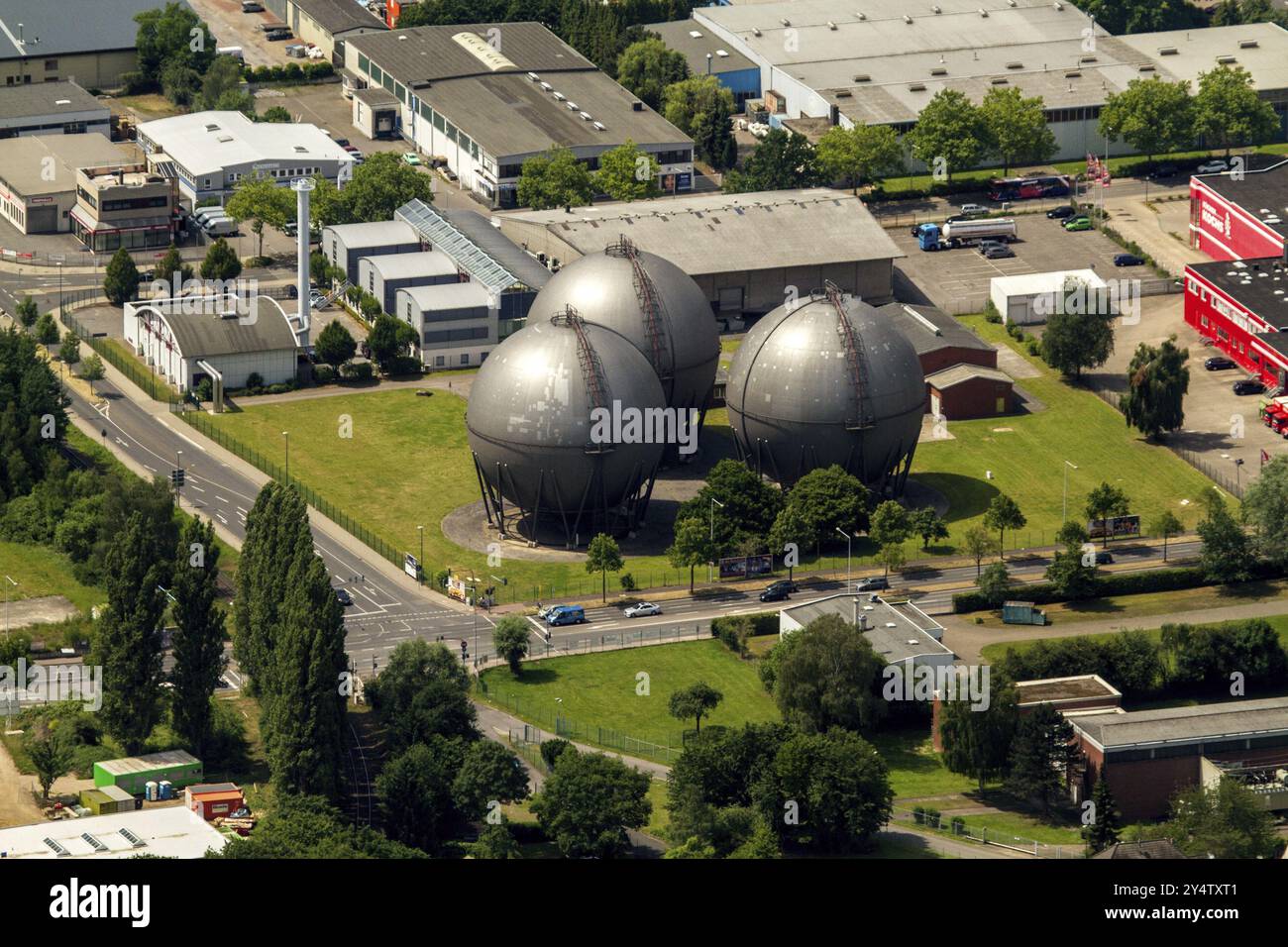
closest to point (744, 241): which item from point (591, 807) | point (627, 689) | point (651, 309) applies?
point (651, 309)

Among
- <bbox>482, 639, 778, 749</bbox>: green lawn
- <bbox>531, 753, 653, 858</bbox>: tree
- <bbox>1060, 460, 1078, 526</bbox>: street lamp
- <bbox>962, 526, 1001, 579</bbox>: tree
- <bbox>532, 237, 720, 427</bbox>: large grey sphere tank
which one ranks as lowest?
<bbox>1060, 460, 1078, 526</bbox>: street lamp

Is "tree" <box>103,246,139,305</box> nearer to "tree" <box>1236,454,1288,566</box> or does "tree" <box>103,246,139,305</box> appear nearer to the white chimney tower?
the white chimney tower

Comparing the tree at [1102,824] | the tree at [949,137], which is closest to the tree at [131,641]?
the tree at [1102,824]

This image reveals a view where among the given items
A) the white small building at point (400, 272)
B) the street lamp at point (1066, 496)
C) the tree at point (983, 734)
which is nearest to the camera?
the tree at point (983, 734)

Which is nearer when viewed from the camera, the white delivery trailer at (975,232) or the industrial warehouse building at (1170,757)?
the industrial warehouse building at (1170,757)

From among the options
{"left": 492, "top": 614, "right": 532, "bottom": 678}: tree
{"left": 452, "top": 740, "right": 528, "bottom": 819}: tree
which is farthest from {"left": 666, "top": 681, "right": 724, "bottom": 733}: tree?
{"left": 452, "top": 740, "right": 528, "bottom": 819}: tree

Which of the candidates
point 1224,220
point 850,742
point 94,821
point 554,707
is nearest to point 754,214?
point 1224,220

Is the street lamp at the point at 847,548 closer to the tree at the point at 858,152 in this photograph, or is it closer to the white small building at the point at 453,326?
the white small building at the point at 453,326

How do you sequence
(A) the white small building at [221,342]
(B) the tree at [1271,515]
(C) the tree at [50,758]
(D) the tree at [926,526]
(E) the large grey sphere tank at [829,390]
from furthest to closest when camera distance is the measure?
1. (A) the white small building at [221,342]
2. (E) the large grey sphere tank at [829,390]
3. (D) the tree at [926,526]
4. (B) the tree at [1271,515]
5. (C) the tree at [50,758]
